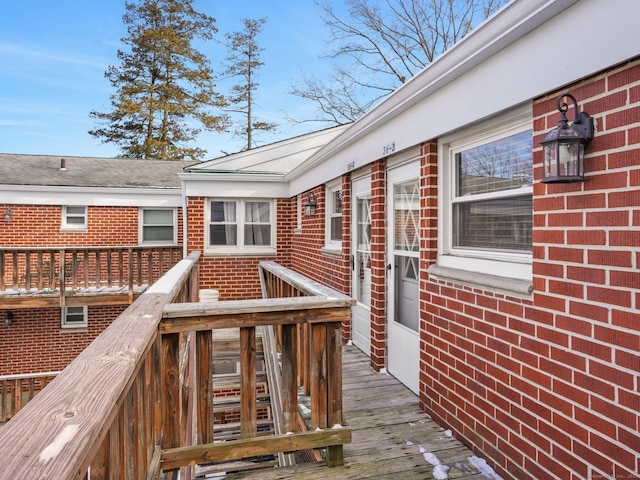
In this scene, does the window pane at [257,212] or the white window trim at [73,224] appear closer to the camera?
the window pane at [257,212]

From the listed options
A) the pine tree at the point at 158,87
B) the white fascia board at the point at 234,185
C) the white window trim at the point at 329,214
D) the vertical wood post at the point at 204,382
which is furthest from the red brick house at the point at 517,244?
the pine tree at the point at 158,87

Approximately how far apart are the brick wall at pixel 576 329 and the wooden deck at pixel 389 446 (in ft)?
0.80

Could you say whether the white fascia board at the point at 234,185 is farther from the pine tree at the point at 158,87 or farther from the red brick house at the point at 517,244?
the pine tree at the point at 158,87

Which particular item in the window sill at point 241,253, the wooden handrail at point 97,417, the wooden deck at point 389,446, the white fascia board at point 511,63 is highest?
the white fascia board at point 511,63

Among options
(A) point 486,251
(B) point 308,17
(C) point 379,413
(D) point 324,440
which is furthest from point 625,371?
(B) point 308,17

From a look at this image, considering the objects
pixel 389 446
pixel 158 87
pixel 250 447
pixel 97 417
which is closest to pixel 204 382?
pixel 250 447

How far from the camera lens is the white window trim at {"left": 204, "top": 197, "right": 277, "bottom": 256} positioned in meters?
→ 8.82

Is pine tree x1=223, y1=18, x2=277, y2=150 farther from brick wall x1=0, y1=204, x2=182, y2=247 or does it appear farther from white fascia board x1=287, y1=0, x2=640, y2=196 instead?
white fascia board x1=287, y1=0, x2=640, y2=196

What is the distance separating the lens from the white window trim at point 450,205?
2.50 meters

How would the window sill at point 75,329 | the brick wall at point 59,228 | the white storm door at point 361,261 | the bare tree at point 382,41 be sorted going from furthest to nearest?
the bare tree at point 382,41, the brick wall at point 59,228, the window sill at point 75,329, the white storm door at point 361,261

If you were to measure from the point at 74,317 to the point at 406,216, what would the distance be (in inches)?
403

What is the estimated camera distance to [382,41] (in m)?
15.7

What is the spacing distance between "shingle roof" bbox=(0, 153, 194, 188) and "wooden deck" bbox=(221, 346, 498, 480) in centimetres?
965

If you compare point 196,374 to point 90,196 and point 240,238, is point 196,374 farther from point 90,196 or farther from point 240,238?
point 90,196
